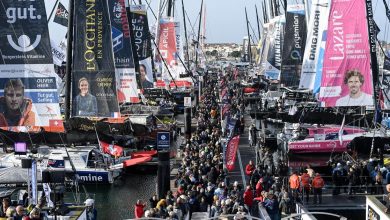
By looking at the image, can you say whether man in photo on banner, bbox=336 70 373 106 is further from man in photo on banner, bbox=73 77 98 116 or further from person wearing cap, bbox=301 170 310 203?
man in photo on banner, bbox=73 77 98 116

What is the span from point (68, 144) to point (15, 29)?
777 cm

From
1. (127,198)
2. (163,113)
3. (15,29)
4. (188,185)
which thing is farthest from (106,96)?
(163,113)

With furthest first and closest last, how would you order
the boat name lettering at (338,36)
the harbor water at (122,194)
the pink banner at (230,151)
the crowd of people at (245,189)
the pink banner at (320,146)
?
the pink banner at (320,146) → the boat name lettering at (338,36) → the harbor water at (122,194) → the pink banner at (230,151) → the crowd of people at (245,189)

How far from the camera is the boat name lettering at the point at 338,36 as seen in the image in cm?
2575

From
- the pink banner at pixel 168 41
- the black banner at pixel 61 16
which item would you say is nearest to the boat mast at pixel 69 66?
the black banner at pixel 61 16

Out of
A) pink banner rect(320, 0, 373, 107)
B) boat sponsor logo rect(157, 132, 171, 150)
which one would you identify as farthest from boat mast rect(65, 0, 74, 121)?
pink banner rect(320, 0, 373, 107)

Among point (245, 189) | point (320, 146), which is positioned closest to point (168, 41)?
point (320, 146)

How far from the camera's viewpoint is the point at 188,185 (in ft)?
67.4

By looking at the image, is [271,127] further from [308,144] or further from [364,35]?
[364,35]

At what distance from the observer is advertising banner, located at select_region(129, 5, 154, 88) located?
156 ft

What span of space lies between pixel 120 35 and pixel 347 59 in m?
17.2

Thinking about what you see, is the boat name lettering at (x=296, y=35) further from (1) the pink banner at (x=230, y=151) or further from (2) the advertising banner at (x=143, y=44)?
(1) the pink banner at (x=230, y=151)

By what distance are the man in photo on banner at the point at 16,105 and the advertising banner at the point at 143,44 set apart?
2495 centimetres

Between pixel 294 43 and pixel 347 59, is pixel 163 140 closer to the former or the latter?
pixel 347 59
